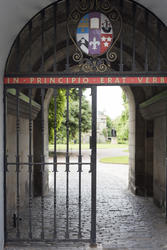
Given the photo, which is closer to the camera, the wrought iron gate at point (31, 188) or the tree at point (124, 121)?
the wrought iron gate at point (31, 188)

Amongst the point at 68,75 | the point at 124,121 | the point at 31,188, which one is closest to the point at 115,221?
the point at 31,188

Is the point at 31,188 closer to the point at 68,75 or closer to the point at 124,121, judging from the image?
the point at 68,75

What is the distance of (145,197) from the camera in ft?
27.5

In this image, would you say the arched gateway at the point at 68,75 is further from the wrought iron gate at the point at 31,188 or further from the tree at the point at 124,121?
the tree at the point at 124,121

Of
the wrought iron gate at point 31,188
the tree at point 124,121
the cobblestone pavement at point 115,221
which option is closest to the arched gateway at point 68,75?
the wrought iron gate at point 31,188

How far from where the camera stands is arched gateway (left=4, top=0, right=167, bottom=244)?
453 cm

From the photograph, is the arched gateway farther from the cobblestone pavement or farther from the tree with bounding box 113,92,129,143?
the tree with bounding box 113,92,129,143

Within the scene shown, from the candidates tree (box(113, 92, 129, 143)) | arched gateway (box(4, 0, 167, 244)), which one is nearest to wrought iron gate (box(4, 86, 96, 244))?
arched gateway (box(4, 0, 167, 244))

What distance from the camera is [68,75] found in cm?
457

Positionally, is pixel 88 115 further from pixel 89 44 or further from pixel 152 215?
pixel 89 44

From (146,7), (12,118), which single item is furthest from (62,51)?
(146,7)

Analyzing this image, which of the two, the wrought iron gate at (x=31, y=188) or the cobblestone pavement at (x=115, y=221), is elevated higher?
the wrought iron gate at (x=31, y=188)

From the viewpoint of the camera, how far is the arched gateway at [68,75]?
4.53 metres

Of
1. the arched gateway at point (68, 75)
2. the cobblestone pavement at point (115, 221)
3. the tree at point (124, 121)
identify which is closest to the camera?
the arched gateway at point (68, 75)
